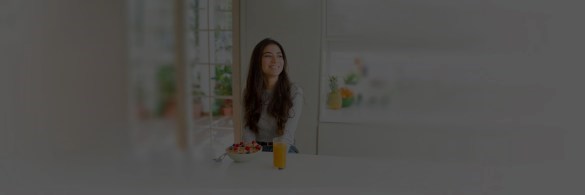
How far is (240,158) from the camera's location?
26.8 inches

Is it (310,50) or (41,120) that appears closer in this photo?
(41,120)

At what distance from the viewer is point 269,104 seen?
0.93m

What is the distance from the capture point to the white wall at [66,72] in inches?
8.0

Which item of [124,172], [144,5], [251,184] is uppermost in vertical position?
[144,5]

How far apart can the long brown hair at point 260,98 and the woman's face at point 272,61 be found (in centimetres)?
2

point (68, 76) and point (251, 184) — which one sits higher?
point (68, 76)

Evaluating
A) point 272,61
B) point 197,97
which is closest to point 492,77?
point 197,97

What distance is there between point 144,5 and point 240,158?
20.7 inches

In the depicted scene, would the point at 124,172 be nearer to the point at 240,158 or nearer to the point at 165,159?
the point at 165,159

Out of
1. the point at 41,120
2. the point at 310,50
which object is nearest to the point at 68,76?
the point at 41,120

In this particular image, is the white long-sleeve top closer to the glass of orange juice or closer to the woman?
the woman

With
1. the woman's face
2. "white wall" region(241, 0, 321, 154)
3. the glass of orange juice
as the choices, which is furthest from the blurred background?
"white wall" region(241, 0, 321, 154)

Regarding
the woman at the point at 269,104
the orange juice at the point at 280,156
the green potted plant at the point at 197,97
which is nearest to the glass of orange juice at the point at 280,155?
the orange juice at the point at 280,156

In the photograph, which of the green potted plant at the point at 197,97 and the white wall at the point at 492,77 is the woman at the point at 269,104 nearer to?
the white wall at the point at 492,77
